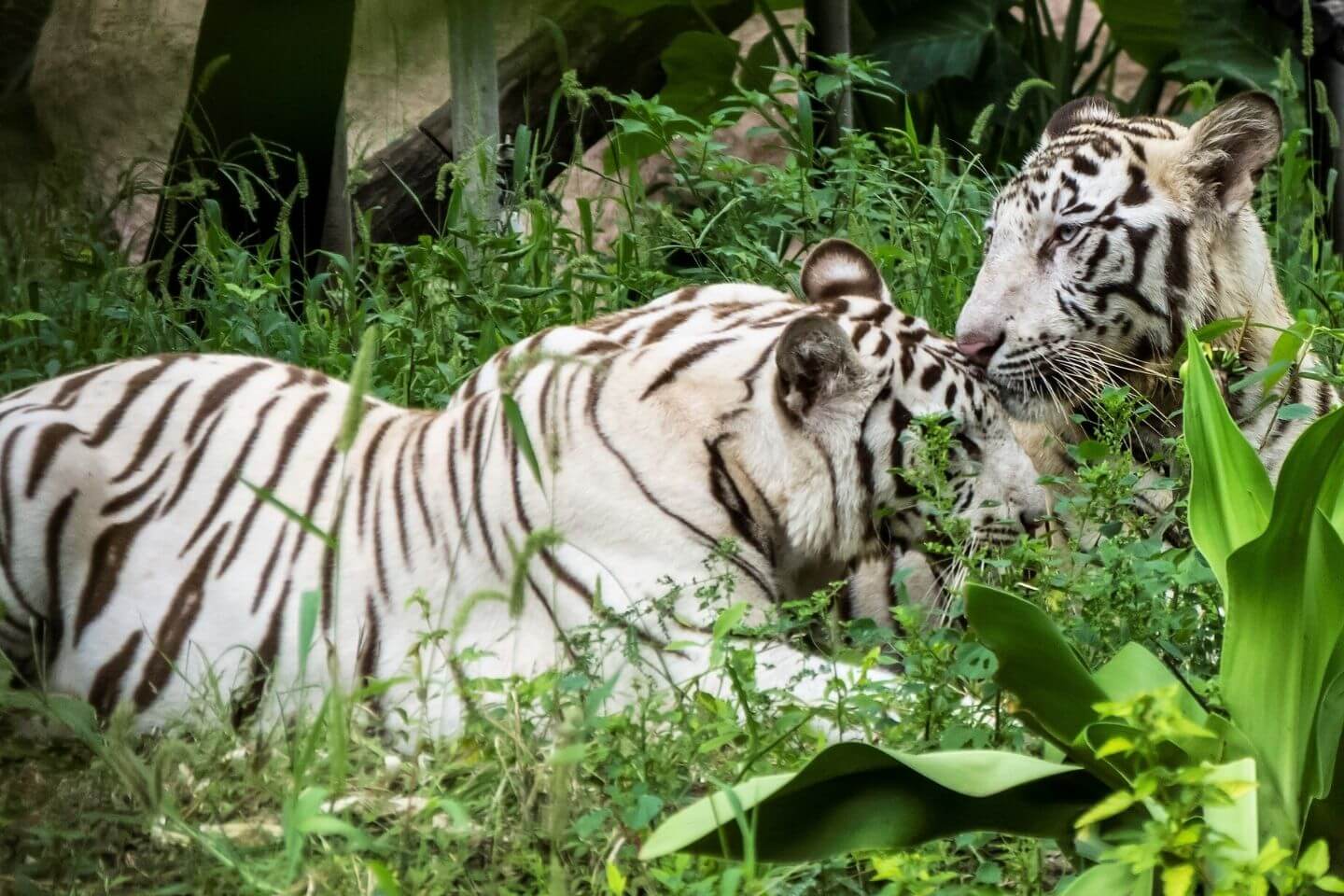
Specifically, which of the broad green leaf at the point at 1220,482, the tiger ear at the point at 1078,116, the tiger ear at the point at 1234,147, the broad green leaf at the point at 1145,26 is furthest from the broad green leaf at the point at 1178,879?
the broad green leaf at the point at 1145,26

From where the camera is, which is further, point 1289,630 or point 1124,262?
point 1124,262

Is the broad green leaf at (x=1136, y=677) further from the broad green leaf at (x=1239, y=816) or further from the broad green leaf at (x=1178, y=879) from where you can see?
the broad green leaf at (x=1178, y=879)

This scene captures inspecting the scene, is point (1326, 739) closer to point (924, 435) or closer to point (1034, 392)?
point (924, 435)

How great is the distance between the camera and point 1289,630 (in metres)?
1.76

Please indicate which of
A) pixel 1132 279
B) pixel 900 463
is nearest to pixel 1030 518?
pixel 900 463

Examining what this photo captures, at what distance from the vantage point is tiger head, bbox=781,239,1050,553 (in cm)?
267

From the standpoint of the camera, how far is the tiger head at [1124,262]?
3.04 meters

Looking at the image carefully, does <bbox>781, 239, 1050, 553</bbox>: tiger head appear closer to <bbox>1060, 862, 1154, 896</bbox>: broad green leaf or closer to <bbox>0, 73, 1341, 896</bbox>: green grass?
<bbox>0, 73, 1341, 896</bbox>: green grass

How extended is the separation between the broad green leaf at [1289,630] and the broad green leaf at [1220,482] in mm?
183

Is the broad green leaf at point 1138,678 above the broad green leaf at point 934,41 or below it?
below

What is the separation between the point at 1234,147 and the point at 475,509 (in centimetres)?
169

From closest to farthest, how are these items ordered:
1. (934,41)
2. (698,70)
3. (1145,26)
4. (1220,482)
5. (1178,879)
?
(1178,879), (1220,482), (698,70), (934,41), (1145,26)

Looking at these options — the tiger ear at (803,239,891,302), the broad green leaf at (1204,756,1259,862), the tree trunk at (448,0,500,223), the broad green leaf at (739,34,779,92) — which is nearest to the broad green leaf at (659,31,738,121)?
the broad green leaf at (739,34,779,92)

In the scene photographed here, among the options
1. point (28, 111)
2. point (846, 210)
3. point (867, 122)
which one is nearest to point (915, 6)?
point (867, 122)
